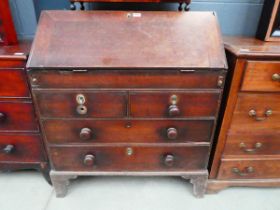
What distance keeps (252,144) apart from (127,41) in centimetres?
97

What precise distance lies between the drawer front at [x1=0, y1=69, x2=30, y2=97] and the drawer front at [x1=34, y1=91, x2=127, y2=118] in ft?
0.50

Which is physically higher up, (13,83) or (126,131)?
(13,83)

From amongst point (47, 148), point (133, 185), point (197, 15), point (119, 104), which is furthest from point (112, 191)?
point (197, 15)

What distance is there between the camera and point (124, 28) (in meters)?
1.23

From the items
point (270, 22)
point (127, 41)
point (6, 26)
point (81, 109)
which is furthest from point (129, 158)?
point (270, 22)

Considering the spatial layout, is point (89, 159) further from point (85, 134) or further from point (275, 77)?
point (275, 77)

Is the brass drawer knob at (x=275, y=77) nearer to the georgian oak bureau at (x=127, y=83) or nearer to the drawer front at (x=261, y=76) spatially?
the drawer front at (x=261, y=76)

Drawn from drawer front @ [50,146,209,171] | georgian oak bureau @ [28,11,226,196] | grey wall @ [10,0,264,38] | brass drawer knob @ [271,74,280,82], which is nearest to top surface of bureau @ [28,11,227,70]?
georgian oak bureau @ [28,11,226,196]

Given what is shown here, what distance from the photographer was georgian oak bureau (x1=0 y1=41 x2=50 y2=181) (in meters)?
1.22

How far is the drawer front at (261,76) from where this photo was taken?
3.78 feet

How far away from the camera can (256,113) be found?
1.29 meters

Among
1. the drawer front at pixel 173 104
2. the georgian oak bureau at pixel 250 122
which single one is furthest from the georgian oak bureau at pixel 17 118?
the georgian oak bureau at pixel 250 122

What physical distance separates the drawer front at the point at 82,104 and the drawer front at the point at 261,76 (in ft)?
→ 2.11

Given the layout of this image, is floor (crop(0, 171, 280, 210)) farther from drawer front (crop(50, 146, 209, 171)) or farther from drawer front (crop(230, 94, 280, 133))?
drawer front (crop(230, 94, 280, 133))
